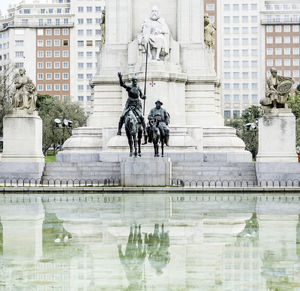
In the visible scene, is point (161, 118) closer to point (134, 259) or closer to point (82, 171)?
point (82, 171)

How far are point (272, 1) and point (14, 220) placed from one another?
134 metres

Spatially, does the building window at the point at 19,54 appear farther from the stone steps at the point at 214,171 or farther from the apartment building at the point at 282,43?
the stone steps at the point at 214,171

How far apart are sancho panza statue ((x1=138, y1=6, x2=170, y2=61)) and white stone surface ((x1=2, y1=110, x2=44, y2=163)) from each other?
7.65 m

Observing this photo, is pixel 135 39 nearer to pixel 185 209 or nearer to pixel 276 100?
pixel 276 100

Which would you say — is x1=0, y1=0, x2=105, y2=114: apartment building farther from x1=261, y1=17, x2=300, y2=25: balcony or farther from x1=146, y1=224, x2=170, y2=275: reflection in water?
x1=146, y1=224, x2=170, y2=275: reflection in water

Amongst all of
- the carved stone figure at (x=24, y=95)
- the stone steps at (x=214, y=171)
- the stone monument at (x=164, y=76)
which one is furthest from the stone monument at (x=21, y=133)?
the stone steps at (x=214, y=171)

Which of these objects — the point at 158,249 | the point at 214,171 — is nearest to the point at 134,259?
the point at 158,249

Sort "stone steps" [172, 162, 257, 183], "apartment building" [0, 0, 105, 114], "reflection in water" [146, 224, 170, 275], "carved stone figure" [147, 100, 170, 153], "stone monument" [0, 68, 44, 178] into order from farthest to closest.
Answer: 1. "apartment building" [0, 0, 105, 114]
2. "stone monument" [0, 68, 44, 178]
3. "stone steps" [172, 162, 257, 183]
4. "carved stone figure" [147, 100, 170, 153]
5. "reflection in water" [146, 224, 170, 275]

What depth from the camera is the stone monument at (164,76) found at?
107 ft

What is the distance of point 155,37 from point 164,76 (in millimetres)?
1964

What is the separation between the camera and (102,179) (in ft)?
88.3

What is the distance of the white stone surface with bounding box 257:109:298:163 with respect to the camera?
27.8m

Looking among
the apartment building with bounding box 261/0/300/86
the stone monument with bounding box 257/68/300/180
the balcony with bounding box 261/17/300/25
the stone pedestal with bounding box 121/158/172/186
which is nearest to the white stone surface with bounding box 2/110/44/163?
the stone pedestal with bounding box 121/158/172/186

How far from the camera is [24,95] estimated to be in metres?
28.6
